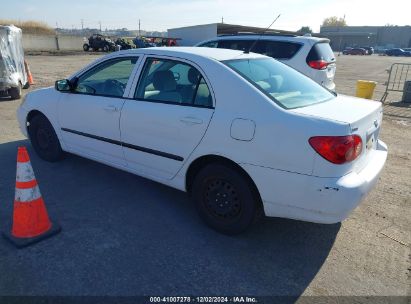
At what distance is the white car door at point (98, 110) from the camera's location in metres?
3.99

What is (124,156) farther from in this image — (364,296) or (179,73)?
(364,296)

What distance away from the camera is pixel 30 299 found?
2.49m

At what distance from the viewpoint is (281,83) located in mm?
3473

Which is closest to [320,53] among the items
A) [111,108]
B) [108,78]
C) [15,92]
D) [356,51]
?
[108,78]

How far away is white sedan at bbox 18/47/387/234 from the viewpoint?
274cm

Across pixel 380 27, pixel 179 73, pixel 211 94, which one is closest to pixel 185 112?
pixel 211 94

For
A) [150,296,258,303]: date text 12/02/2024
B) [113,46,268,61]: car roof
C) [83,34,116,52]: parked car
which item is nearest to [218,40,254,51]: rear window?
[113,46,268,61]: car roof

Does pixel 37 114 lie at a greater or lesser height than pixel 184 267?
greater

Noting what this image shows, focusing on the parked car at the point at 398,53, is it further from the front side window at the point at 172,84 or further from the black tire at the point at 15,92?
the front side window at the point at 172,84

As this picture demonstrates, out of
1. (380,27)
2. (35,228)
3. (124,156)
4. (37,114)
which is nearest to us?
(35,228)

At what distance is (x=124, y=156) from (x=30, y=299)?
1.84 metres

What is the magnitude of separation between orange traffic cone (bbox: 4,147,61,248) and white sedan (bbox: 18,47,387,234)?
1.09m

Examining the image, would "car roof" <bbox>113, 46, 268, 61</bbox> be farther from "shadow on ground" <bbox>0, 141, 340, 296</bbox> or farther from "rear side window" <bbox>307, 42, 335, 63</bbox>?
"rear side window" <bbox>307, 42, 335, 63</bbox>

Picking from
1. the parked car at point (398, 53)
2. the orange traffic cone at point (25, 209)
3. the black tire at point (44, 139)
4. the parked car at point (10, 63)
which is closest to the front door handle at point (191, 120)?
the orange traffic cone at point (25, 209)
